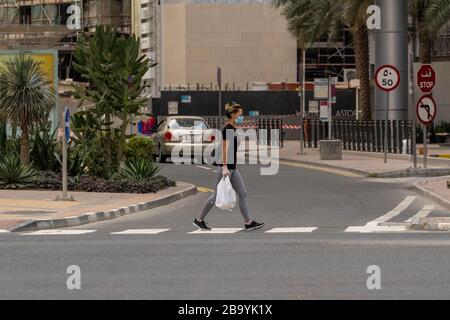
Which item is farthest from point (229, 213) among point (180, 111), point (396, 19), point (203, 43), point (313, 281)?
point (203, 43)

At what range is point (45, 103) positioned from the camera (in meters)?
28.5

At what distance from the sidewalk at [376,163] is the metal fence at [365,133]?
1.88ft

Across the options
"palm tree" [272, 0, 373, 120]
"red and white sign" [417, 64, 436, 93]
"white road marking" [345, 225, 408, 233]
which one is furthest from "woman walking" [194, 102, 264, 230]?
"palm tree" [272, 0, 373, 120]

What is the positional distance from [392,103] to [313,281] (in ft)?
115

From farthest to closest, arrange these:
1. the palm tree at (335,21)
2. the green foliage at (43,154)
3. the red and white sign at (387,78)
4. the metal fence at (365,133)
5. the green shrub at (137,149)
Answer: the palm tree at (335,21), the metal fence at (365,133), the red and white sign at (387,78), the green shrub at (137,149), the green foliage at (43,154)

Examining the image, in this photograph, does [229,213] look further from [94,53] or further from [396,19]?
[396,19]

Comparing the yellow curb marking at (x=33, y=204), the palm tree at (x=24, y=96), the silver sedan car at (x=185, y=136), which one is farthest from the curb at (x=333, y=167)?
the yellow curb marking at (x=33, y=204)

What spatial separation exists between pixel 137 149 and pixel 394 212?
8.19 m

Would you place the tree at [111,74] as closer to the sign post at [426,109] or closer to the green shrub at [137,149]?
the green shrub at [137,149]

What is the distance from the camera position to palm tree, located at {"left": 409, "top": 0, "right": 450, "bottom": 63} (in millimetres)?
47250

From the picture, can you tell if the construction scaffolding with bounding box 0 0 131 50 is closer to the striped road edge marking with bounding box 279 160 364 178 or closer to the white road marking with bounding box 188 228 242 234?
the striped road edge marking with bounding box 279 160 364 178

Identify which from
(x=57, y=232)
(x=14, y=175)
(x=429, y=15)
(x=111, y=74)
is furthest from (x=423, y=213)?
(x=429, y=15)

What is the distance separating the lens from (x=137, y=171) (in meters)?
27.8

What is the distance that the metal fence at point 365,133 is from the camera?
43.4 meters
